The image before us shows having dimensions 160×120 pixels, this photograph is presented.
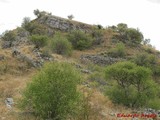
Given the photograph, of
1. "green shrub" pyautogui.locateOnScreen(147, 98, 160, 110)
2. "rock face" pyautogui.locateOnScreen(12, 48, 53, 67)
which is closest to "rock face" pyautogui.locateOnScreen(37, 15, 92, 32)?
"rock face" pyautogui.locateOnScreen(12, 48, 53, 67)

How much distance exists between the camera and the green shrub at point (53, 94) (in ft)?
53.1

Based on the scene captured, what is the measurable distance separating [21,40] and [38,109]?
44.9 m

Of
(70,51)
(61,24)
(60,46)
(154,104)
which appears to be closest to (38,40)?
(60,46)

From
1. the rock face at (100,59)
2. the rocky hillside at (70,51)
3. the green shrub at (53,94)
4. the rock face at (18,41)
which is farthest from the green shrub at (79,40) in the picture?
the green shrub at (53,94)

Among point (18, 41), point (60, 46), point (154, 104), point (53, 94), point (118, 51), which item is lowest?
point (154, 104)

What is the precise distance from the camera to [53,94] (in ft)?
53.5

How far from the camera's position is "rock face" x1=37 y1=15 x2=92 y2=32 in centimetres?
6875

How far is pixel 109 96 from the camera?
28.1 meters

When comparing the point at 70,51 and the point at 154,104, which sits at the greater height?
the point at 70,51

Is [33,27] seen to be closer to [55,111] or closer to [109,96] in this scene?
[109,96]

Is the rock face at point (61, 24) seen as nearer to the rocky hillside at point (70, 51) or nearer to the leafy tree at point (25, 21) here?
the rocky hillside at point (70, 51)

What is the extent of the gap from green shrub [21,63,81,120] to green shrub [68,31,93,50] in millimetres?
44682

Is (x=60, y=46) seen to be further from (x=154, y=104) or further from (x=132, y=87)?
(x=154, y=104)

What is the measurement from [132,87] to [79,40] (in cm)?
3445
